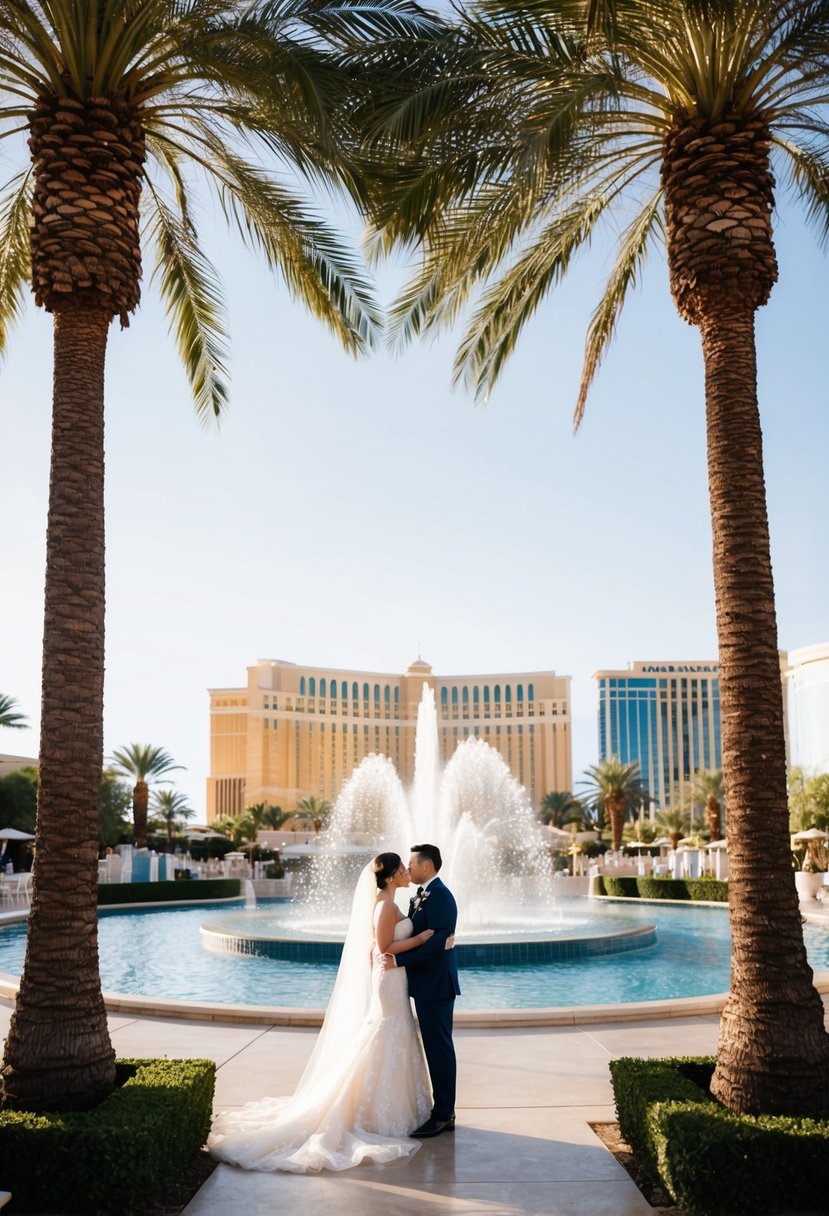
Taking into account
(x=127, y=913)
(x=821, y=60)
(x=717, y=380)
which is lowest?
(x=127, y=913)

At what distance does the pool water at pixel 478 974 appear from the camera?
1324cm

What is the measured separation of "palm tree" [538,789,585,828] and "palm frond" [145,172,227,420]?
70.8 metres

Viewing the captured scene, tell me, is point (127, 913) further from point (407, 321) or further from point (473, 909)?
point (407, 321)

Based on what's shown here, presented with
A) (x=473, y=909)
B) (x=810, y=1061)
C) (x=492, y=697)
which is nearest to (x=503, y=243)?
(x=810, y=1061)

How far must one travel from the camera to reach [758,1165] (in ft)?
16.5

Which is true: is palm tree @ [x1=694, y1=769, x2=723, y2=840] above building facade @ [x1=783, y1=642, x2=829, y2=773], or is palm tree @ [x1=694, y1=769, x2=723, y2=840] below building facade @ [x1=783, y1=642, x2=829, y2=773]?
below

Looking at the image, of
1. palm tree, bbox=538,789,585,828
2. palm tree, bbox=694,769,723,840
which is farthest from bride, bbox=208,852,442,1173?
palm tree, bbox=538,789,585,828

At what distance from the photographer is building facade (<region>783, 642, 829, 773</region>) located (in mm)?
86438

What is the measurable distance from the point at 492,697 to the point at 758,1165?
129 m

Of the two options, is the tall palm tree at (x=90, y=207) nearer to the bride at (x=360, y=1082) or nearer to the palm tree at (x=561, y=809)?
the bride at (x=360, y=1082)

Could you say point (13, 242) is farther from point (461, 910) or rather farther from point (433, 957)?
point (461, 910)

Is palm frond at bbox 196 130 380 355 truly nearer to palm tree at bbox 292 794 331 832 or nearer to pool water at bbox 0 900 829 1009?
pool water at bbox 0 900 829 1009

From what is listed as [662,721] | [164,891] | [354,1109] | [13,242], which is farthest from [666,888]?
[662,721]

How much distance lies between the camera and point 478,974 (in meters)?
14.9
